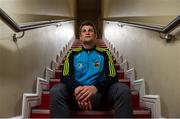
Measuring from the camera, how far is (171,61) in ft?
6.78

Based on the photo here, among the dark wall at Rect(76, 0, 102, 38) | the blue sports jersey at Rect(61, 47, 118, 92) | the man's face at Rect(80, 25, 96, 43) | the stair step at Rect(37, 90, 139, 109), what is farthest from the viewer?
the dark wall at Rect(76, 0, 102, 38)

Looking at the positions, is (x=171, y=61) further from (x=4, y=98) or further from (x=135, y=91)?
(x=4, y=98)

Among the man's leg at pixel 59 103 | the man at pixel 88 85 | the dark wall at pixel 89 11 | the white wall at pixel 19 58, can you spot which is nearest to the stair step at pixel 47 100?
the white wall at pixel 19 58

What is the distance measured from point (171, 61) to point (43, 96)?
121 cm

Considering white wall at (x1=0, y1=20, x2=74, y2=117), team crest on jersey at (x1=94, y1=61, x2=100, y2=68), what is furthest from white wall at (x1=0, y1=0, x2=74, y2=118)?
team crest on jersey at (x1=94, y1=61, x2=100, y2=68)

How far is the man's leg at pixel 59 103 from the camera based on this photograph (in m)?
1.88

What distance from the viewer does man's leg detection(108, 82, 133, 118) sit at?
6.07ft

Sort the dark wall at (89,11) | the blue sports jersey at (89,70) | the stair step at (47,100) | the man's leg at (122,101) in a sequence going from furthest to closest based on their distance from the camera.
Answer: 1. the dark wall at (89,11)
2. the stair step at (47,100)
3. the blue sports jersey at (89,70)
4. the man's leg at (122,101)

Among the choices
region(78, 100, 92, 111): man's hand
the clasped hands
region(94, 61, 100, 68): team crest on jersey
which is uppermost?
region(94, 61, 100, 68): team crest on jersey

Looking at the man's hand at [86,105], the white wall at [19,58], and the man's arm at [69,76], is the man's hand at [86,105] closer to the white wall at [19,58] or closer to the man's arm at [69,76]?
the man's arm at [69,76]

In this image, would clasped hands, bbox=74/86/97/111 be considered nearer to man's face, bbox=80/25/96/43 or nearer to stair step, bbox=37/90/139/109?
man's face, bbox=80/25/96/43

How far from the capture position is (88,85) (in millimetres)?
2125

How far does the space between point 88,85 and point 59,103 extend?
32cm

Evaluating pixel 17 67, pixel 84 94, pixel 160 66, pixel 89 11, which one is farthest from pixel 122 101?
pixel 89 11
